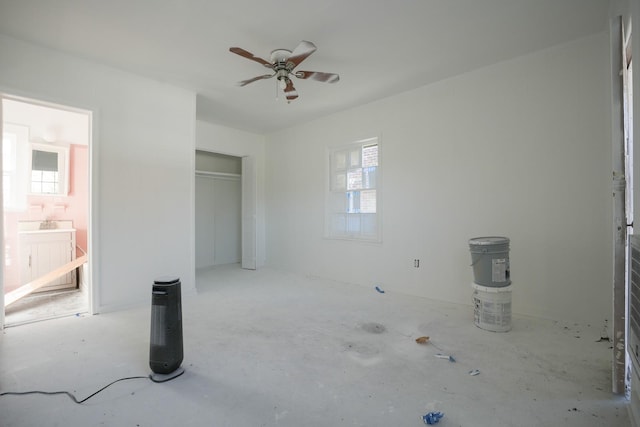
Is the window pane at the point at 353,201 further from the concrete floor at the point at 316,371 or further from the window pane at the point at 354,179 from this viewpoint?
the concrete floor at the point at 316,371

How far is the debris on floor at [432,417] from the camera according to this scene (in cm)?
169

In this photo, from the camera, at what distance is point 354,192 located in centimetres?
521

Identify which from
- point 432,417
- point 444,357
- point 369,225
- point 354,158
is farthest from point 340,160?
point 432,417

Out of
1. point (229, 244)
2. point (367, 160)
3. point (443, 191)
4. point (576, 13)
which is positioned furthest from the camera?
point (229, 244)

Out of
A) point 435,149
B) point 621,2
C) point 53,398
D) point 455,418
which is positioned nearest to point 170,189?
point 53,398

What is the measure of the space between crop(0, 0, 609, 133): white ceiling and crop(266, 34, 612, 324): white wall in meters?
0.36

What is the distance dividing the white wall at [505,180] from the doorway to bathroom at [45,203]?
4.20 meters

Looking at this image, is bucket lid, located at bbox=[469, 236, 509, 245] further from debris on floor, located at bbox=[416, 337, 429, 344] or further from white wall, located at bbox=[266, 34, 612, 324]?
debris on floor, located at bbox=[416, 337, 429, 344]

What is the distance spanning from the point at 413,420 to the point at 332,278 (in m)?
3.74

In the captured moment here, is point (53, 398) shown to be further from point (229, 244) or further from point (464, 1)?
point (229, 244)

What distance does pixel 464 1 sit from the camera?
2.54 m

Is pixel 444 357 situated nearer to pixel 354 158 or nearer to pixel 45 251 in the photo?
pixel 354 158

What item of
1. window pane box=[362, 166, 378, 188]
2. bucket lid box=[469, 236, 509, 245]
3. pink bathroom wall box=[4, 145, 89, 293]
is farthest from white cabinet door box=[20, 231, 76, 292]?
bucket lid box=[469, 236, 509, 245]

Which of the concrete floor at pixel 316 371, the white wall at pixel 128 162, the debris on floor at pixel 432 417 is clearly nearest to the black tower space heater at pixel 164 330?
the concrete floor at pixel 316 371
